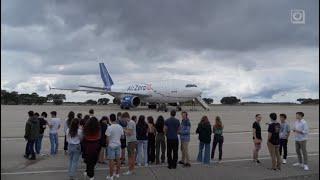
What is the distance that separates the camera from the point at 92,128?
32.3ft

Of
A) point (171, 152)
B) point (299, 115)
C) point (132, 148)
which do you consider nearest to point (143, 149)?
point (171, 152)

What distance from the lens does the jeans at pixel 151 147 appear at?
12805mm

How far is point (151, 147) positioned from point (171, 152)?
91 centimetres

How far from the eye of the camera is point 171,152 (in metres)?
12.1

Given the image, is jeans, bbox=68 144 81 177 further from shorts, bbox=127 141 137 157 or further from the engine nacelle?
the engine nacelle

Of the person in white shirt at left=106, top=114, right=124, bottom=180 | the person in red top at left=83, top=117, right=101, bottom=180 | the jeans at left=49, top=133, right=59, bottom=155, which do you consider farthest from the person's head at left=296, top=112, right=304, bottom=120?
the jeans at left=49, top=133, right=59, bottom=155

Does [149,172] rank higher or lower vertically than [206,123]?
lower

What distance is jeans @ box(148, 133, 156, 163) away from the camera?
12805 millimetres

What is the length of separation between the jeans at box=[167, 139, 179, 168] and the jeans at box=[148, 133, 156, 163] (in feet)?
2.64

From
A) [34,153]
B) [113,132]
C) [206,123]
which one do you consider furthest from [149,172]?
[34,153]

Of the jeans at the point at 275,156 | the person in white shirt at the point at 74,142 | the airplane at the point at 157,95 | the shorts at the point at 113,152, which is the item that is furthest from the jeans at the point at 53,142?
the airplane at the point at 157,95

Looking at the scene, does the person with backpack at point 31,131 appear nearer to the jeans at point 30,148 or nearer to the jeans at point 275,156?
the jeans at point 30,148

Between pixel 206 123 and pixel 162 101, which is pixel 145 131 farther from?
pixel 162 101

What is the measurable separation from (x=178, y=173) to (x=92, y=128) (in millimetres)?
2526
